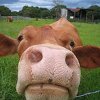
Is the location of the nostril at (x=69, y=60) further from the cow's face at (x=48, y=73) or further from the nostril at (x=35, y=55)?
the nostril at (x=35, y=55)

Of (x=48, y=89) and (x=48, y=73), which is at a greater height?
(x=48, y=73)

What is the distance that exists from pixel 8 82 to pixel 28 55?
2.83 metres

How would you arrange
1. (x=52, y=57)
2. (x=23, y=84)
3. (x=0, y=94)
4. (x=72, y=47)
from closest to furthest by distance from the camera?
1. (x=52, y=57)
2. (x=23, y=84)
3. (x=72, y=47)
4. (x=0, y=94)

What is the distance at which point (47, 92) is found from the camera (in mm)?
3410

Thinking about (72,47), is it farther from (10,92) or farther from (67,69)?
(10,92)

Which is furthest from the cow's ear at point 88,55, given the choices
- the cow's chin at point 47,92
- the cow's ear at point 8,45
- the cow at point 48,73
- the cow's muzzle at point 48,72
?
the cow's chin at point 47,92

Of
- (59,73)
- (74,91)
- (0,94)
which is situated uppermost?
(59,73)

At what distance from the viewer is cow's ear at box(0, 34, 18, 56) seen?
487 centimetres

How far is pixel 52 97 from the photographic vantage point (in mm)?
3451

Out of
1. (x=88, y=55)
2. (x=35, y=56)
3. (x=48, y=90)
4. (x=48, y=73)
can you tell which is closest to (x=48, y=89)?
(x=48, y=90)

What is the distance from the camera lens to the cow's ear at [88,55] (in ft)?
15.4

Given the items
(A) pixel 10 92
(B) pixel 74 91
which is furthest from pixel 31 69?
(A) pixel 10 92

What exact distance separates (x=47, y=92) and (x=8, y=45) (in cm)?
172

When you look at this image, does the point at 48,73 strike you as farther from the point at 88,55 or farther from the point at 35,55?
the point at 88,55
